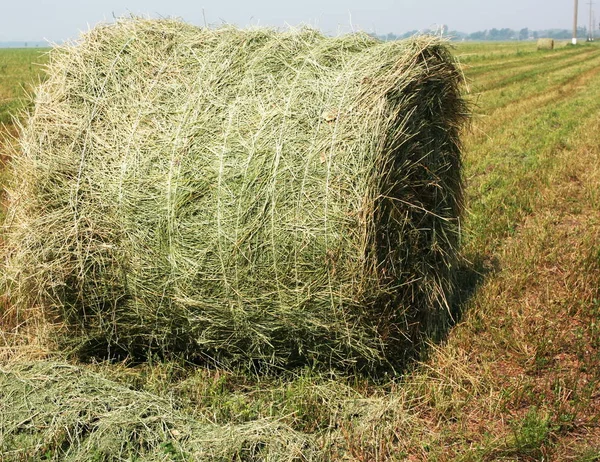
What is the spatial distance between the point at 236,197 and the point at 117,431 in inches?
55.8

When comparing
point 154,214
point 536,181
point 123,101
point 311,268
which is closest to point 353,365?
point 311,268

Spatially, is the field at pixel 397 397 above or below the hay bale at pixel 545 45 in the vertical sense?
below

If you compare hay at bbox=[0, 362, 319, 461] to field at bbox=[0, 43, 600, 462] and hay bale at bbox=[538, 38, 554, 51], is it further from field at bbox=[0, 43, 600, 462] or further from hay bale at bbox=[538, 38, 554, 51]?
hay bale at bbox=[538, 38, 554, 51]

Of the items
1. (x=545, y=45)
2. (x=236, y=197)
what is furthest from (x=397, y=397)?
(x=545, y=45)

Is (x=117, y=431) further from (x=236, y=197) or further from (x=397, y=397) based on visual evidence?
(x=397, y=397)

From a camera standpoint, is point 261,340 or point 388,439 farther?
point 261,340

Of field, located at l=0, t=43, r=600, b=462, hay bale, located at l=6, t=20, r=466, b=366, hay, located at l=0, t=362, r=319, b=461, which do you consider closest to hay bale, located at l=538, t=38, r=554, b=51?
field, located at l=0, t=43, r=600, b=462

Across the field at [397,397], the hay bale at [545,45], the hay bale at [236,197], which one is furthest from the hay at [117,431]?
the hay bale at [545,45]

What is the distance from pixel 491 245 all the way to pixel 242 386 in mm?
3072

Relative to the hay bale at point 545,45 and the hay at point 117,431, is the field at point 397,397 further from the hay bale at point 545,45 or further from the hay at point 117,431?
the hay bale at point 545,45

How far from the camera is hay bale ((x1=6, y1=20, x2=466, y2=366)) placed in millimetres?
3809

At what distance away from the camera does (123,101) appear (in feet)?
14.1

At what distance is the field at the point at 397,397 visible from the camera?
133 inches

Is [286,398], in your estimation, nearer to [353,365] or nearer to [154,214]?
[353,365]
